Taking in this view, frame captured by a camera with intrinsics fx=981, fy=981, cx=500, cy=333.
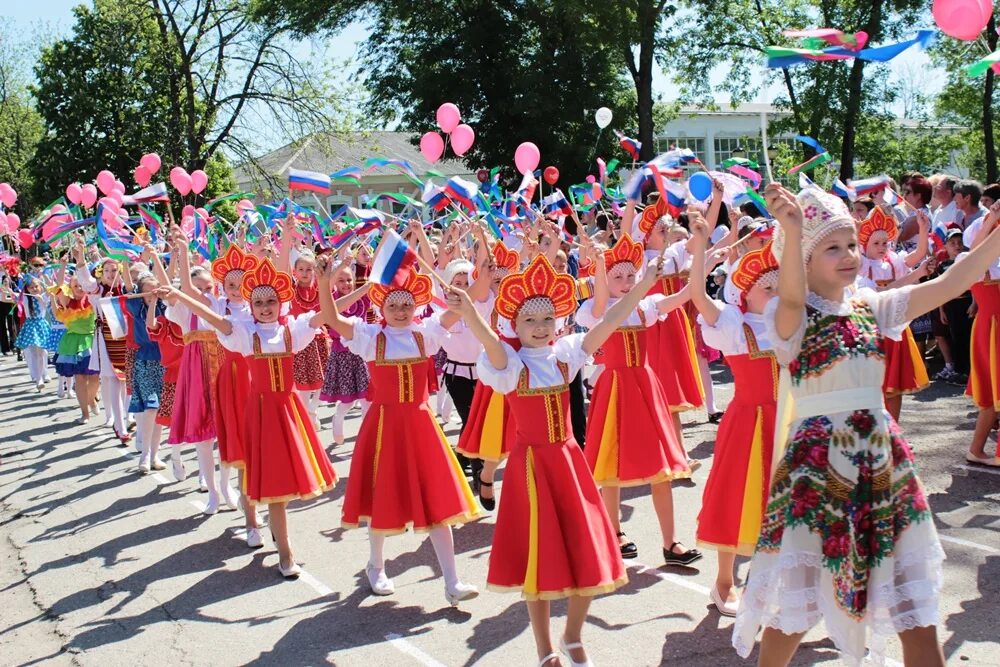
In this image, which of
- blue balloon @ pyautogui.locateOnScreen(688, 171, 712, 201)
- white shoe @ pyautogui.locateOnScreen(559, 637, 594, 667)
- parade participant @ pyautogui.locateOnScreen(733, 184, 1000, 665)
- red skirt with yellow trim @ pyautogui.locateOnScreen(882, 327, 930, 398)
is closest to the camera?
parade participant @ pyautogui.locateOnScreen(733, 184, 1000, 665)

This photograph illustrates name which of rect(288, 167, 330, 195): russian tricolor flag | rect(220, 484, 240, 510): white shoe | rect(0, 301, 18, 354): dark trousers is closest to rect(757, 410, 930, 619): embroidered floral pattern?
rect(288, 167, 330, 195): russian tricolor flag

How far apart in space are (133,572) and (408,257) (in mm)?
3275

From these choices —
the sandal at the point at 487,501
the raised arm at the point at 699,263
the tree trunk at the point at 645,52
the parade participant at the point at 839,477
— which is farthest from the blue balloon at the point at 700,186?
the tree trunk at the point at 645,52

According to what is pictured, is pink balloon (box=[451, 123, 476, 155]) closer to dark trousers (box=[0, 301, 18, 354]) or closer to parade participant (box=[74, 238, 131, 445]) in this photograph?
parade participant (box=[74, 238, 131, 445])

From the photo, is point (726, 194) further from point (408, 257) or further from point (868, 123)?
point (868, 123)

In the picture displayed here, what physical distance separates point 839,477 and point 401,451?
290 cm

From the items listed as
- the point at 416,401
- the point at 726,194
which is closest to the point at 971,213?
the point at 726,194

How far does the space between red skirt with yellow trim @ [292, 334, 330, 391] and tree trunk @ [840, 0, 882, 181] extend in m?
15.8

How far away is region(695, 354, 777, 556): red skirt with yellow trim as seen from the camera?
Result: 15.9 ft

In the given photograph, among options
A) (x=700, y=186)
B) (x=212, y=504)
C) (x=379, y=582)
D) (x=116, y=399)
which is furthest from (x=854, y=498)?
(x=116, y=399)

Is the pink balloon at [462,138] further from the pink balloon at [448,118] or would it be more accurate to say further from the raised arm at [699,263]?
the raised arm at [699,263]

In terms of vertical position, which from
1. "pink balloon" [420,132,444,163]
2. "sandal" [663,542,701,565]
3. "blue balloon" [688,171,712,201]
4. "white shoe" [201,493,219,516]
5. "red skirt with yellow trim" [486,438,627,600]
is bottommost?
"sandal" [663,542,701,565]

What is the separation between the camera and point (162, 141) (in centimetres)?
3191

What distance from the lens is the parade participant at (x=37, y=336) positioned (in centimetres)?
1722
